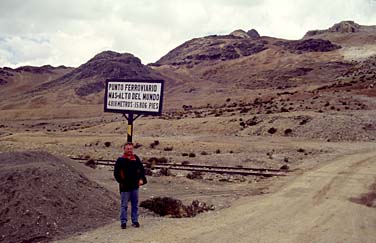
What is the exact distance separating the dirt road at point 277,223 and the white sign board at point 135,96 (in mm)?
3677

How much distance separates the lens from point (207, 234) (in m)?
10.8

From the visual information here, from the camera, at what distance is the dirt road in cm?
1048

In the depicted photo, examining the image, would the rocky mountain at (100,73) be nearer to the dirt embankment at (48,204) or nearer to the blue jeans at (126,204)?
the dirt embankment at (48,204)

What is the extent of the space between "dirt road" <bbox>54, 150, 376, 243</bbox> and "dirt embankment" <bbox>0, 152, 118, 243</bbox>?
75cm

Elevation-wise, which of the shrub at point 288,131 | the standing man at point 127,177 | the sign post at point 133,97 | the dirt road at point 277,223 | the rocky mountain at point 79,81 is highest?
the rocky mountain at point 79,81

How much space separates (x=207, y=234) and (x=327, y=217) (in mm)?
3590

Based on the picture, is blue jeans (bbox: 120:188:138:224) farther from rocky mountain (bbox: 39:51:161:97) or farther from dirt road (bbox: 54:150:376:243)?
rocky mountain (bbox: 39:51:161:97)

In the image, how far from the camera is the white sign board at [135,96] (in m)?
14.6

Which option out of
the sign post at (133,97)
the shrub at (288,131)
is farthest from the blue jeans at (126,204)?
the shrub at (288,131)

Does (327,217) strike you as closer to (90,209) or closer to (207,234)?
(207,234)

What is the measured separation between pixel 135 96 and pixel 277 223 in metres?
5.98

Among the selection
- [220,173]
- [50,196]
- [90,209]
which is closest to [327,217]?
[90,209]

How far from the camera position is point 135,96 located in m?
15.0

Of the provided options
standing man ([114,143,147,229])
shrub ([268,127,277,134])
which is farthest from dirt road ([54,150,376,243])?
shrub ([268,127,277,134])
